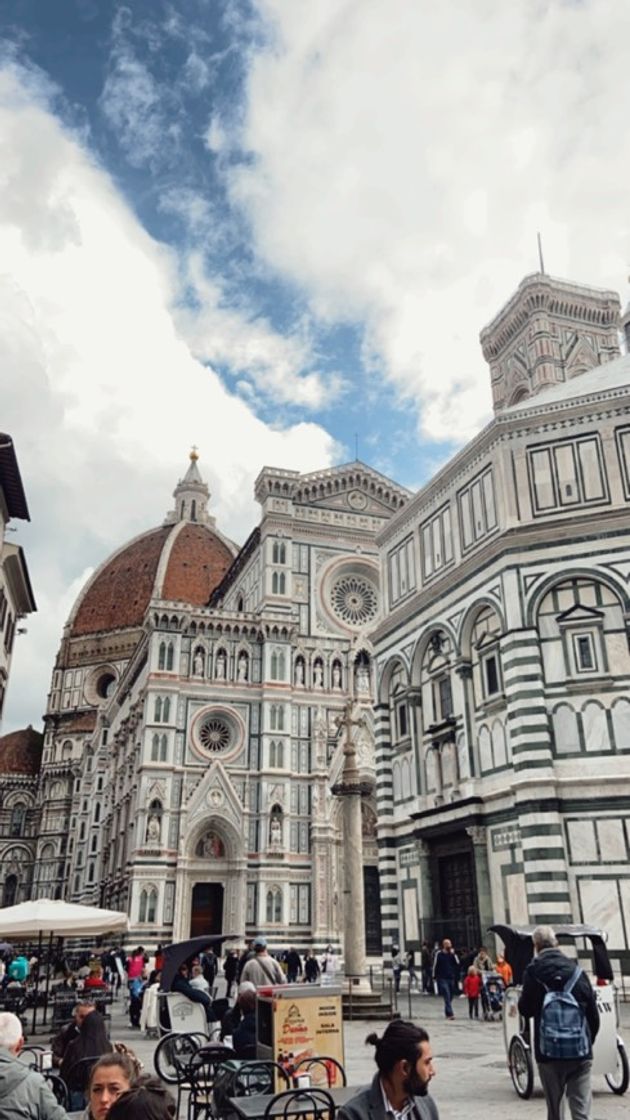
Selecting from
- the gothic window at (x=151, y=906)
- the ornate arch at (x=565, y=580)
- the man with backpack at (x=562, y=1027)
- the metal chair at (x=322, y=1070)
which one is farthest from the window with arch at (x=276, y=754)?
the man with backpack at (x=562, y=1027)

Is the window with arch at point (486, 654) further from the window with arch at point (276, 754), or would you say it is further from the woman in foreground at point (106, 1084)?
the window with arch at point (276, 754)

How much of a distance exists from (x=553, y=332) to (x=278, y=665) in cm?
2464

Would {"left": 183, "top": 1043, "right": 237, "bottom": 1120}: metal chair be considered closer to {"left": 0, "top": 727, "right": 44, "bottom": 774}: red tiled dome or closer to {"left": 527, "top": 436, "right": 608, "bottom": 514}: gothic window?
{"left": 527, "top": 436, "right": 608, "bottom": 514}: gothic window

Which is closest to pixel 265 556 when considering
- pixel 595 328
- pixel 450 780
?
pixel 595 328

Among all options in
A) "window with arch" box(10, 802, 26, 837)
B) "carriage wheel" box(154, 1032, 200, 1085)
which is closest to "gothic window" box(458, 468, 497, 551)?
"carriage wheel" box(154, 1032, 200, 1085)

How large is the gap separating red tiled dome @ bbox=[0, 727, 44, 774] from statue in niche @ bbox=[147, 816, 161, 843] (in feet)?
155

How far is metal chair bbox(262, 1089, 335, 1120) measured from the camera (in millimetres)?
5535

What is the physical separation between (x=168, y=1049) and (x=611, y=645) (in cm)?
1210

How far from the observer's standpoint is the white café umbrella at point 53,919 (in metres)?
16.6

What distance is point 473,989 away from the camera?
55.3 feet

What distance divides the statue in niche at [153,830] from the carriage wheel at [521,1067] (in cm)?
3453

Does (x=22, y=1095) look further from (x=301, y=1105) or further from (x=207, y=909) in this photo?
(x=207, y=909)

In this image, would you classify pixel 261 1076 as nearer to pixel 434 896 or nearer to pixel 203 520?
pixel 434 896

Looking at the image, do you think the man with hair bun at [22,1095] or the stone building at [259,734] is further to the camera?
the stone building at [259,734]
